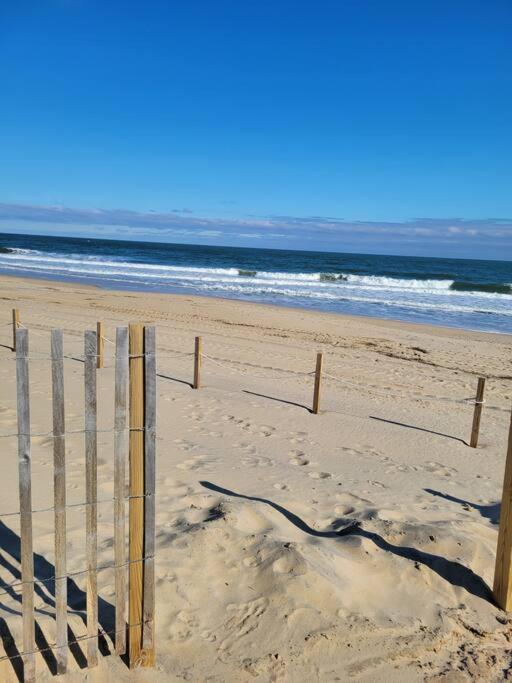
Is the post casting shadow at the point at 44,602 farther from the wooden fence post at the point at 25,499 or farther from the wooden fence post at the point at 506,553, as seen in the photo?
the wooden fence post at the point at 506,553

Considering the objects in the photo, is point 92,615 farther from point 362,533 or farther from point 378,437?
point 378,437

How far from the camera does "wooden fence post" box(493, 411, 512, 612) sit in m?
3.90

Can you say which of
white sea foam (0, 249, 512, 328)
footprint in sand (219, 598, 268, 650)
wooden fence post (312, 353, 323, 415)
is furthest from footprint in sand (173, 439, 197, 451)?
white sea foam (0, 249, 512, 328)

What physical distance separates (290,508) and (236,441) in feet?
7.22

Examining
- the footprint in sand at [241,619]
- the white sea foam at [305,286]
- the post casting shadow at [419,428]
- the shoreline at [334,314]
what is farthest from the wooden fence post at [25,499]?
the white sea foam at [305,286]

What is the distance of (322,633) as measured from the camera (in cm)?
351

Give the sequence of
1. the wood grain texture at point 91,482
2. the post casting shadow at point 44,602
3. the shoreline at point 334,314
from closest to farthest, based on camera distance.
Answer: the wood grain texture at point 91,482 < the post casting shadow at point 44,602 < the shoreline at point 334,314

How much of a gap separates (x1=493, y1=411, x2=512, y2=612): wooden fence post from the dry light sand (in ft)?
0.50

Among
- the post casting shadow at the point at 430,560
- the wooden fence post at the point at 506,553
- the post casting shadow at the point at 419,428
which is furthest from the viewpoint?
the post casting shadow at the point at 419,428

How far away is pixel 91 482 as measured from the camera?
294 centimetres

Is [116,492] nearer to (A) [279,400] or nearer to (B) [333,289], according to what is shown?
(A) [279,400]

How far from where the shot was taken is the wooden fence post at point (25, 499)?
2773 millimetres

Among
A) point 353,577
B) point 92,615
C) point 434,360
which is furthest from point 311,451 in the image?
point 434,360

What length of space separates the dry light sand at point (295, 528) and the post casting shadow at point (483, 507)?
0.03 m
